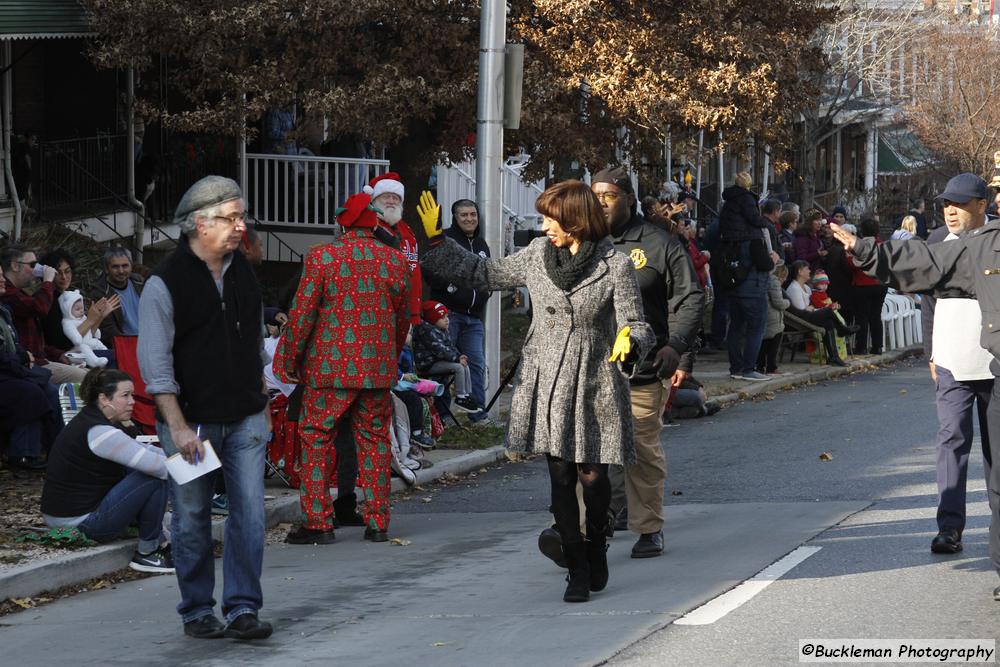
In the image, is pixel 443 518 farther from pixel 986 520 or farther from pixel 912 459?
pixel 912 459

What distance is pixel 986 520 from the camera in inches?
352

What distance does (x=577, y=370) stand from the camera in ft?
22.8

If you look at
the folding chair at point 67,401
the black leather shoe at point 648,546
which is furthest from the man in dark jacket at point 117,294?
the black leather shoe at point 648,546

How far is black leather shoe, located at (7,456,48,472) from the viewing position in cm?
1027

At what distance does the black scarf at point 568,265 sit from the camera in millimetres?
6926

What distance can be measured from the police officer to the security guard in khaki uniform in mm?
1383

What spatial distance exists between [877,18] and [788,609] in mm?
30417

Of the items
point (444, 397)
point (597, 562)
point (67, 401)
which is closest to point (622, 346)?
point (597, 562)

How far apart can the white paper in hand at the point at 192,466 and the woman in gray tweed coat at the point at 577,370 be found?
1.45 metres

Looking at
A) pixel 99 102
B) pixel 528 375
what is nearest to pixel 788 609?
pixel 528 375

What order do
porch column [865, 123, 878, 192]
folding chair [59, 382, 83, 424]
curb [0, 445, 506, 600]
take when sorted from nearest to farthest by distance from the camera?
curb [0, 445, 506, 600] → folding chair [59, 382, 83, 424] → porch column [865, 123, 878, 192]

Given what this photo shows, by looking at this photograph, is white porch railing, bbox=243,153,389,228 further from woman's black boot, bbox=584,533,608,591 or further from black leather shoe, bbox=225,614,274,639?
black leather shoe, bbox=225,614,274,639

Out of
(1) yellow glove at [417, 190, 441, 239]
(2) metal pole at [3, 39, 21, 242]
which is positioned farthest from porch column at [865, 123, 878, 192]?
(1) yellow glove at [417, 190, 441, 239]

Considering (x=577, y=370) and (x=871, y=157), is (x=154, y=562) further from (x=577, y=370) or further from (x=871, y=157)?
(x=871, y=157)
